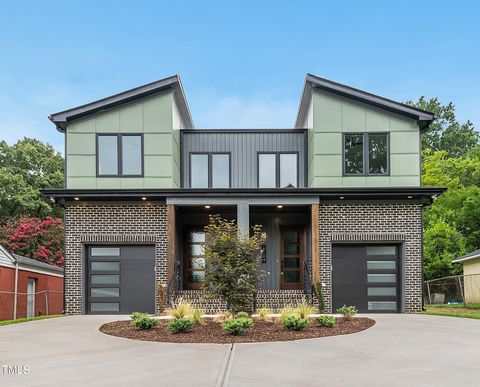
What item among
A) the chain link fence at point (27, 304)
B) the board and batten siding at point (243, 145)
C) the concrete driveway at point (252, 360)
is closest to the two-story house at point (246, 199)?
the board and batten siding at point (243, 145)

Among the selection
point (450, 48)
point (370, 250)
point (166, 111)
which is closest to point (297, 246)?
point (370, 250)

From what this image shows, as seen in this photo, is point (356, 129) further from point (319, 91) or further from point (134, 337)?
point (134, 337)

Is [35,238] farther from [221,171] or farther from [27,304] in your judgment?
[221,171]

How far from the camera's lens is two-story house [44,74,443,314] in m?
16.1

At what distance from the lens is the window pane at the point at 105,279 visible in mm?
16562

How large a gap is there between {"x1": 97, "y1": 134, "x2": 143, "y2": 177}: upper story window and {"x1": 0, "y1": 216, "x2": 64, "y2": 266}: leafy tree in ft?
53.5

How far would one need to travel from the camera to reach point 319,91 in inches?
663

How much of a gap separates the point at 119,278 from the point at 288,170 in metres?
7.04

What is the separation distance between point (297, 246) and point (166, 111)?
6820mm

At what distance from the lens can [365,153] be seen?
16641 mm

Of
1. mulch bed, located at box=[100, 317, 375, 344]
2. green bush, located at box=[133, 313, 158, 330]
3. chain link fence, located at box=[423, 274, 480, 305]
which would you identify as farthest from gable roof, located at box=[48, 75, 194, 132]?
chain link fence, located at box=[423, 274, 480, 305]

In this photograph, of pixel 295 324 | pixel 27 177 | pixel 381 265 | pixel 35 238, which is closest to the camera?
pixel 295 324

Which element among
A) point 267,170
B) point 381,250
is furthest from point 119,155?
point 381,250

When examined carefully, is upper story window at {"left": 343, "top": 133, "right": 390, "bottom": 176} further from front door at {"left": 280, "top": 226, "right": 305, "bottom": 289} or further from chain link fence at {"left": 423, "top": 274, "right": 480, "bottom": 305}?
chain link fence at {"left": 423, "top": 274, "right": 480, "bottom": 305}
